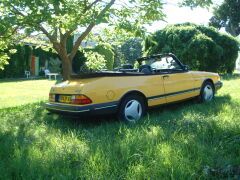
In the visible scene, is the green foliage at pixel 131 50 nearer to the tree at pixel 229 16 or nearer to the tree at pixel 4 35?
the tree at pixel 229 16

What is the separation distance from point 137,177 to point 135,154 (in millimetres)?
576

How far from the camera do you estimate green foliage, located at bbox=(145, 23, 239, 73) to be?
1928 cm

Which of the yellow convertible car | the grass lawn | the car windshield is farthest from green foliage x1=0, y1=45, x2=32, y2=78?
the grass lawn

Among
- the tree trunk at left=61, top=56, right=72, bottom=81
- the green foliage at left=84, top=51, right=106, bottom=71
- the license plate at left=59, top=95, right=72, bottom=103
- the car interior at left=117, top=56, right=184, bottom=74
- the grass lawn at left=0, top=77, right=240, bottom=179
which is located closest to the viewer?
the grass lawn at left=0, top=77, right=240, bottom=179

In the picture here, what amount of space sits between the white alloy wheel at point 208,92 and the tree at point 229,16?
103 feet

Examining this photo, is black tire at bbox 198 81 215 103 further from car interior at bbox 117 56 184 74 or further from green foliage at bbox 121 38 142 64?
green foliage at bbox 121 38 142 64

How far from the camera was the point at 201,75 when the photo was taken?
27.7 feet

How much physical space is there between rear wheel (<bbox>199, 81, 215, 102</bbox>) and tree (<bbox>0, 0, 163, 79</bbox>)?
7.33 ft

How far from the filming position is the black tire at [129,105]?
6.54 m

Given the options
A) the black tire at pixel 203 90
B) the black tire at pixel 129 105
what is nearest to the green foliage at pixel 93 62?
the black tire at pixel 203 90

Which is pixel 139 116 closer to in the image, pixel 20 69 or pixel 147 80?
pixel 147 80

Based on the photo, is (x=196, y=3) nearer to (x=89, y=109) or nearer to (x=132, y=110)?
(x=132, y=110)

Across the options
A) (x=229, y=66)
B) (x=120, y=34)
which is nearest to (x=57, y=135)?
(x=120, y=34)

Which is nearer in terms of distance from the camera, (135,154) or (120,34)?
(135,154)
